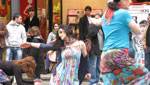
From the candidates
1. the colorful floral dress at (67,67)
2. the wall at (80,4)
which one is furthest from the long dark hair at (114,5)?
the wall at (80,4)

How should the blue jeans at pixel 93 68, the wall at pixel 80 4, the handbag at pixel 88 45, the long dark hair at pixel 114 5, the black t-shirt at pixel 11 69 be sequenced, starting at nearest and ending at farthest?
the long dark hair at pixel 114 5
the black t-shirt at pixel 11 69
the handbag at pixel 88 45
the blue jeans at pixel 93 68
the wall at pixel 80 4

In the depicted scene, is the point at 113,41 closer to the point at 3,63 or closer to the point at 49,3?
the point at 3,63

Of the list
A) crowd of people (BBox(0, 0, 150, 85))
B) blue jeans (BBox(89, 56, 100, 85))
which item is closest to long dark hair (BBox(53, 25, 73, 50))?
crowd of people (BBox(0, 0, 150, 85))

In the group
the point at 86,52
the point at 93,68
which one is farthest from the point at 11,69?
the point at 93,68

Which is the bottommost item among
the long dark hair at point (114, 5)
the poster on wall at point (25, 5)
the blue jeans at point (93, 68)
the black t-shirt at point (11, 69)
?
the blue jeans at point (93, 68)

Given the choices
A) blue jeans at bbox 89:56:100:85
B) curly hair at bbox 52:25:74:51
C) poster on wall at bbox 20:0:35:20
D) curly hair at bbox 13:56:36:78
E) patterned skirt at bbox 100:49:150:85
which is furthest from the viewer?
poster on wall at bbox 20:0:35:20

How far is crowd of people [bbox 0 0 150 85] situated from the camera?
183 inches

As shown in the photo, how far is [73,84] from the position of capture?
672 cm

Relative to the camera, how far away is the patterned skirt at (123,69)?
4617 mm

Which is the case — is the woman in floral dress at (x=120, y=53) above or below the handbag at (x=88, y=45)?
above

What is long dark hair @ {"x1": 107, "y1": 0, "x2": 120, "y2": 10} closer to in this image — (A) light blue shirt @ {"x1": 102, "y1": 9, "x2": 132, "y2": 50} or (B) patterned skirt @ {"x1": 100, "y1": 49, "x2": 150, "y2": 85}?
(A) light blue shirt @ {"x1": 102, "y1": 9, "x2": 132, "y2": 50}

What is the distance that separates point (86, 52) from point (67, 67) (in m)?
0.54

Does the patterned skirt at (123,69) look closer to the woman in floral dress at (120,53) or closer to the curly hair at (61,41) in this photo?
the woman in floral dress at (120,53)

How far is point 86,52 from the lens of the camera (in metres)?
6.94
